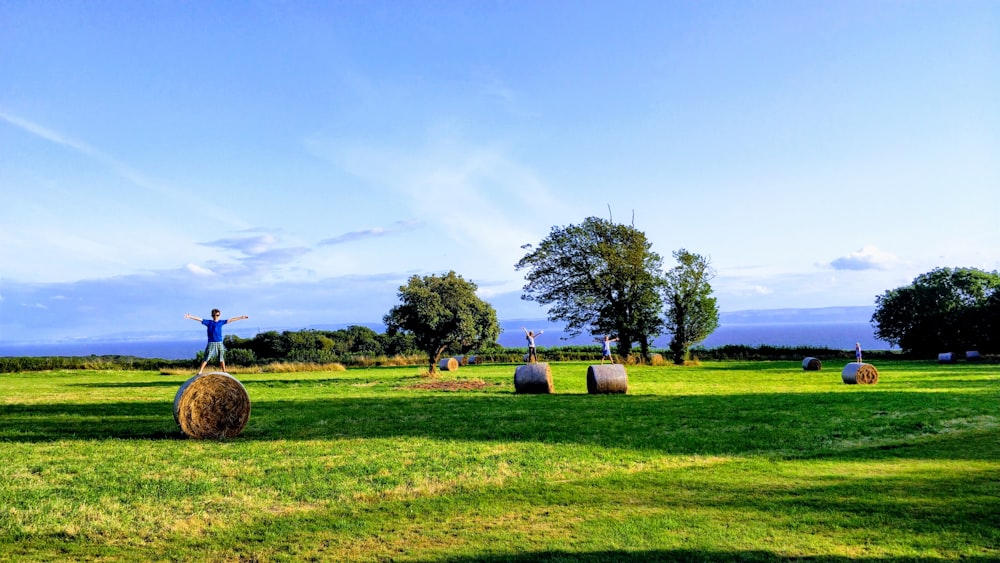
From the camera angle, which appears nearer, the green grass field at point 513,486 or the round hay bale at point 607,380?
the green grass field at point 513,486

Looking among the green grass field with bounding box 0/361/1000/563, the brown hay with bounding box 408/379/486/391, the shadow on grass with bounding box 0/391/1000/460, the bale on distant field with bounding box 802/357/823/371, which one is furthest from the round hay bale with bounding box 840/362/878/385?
the brown hay with bounding box 408/379/486/391

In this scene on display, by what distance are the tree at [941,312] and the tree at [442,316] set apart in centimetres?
4123

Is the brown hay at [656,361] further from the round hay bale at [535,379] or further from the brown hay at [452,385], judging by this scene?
the round hay bale at [535,379]

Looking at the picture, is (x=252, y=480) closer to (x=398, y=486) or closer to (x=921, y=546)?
(x=398, y=486)

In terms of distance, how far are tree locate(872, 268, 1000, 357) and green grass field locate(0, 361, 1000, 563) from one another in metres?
49.2

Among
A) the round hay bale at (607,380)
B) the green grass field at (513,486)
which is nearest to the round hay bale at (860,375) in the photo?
the green grass field at (513,486)

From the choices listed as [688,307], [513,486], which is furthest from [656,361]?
[513,486]

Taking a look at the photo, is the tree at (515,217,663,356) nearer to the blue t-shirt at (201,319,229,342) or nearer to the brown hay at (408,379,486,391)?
the brown hay at (408,379,486,391)

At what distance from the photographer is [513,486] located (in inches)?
352

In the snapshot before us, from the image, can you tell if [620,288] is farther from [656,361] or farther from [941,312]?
[941,312]

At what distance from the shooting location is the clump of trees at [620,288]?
162ft

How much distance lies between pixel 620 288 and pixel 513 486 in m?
43.8

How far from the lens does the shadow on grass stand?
1222 centimetres

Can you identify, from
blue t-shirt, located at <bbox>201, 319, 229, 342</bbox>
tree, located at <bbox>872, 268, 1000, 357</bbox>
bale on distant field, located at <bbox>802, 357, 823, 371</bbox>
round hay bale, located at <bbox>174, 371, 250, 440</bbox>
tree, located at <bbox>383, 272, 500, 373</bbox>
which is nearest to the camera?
round hay bale, located at <bbox>174, 371, 250, 440</bbox>
